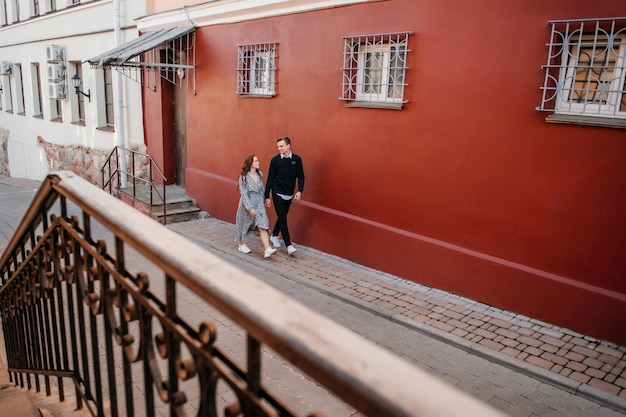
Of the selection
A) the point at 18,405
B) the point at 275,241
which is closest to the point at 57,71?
the point at 275,241

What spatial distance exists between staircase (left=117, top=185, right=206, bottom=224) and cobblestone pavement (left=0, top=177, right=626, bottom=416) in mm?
3174

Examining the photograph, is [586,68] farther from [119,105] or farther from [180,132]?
[119,105]

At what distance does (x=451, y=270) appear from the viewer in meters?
6.18

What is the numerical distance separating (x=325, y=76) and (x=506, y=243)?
361 centimetres

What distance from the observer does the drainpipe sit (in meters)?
12.2

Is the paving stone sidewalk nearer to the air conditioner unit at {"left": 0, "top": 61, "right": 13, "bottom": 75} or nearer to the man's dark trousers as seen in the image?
the man's dark trousers

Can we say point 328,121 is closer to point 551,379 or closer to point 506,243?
point 506,243

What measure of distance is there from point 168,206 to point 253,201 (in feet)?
11.2

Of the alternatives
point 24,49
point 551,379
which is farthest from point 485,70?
point 24,49

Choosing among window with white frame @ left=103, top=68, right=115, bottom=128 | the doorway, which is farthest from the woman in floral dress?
window with white frame @ left=103, top=68, right=115, bottom=128

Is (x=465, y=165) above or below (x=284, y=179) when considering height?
above

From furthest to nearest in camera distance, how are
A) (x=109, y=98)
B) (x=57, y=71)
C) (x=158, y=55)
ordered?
(x=57, y=71) < (x=109, y=98) < (x=158, y=55)

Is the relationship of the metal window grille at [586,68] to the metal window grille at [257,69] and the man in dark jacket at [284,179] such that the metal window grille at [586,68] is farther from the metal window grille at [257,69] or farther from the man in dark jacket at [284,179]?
the metal window grille at [257,69]

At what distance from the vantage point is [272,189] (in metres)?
7.77
